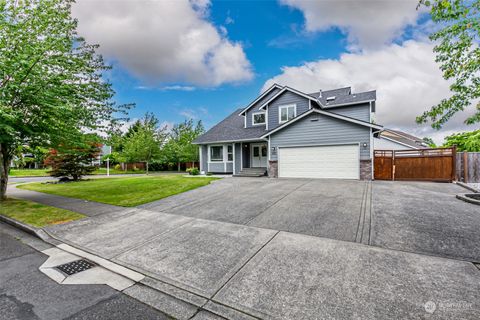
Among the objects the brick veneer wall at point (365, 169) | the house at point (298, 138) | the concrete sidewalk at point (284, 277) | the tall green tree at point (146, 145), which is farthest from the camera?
the tall green tree at point (146, 145)

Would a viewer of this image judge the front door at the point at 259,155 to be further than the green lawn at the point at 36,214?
Yes

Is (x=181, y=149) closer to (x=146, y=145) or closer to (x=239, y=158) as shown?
(x=146, y=145)

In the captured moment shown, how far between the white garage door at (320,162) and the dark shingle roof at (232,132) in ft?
10.3

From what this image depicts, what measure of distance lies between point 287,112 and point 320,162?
4.82 meters

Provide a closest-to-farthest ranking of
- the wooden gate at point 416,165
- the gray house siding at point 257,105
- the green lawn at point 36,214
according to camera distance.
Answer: the green lawn at point 36,214, the wooden gate at point 416,165, the gray house siding at point 257,105

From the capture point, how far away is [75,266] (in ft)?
12.1

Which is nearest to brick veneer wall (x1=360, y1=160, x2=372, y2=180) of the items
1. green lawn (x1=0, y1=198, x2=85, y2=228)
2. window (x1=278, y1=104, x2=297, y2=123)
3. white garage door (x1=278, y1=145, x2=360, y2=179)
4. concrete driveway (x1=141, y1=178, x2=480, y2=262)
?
white garage door (x1=278, y1=145, x2=360, y2=179)

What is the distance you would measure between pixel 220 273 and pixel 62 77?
893 cm

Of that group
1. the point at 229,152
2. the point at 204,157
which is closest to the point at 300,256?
the point at 229,152

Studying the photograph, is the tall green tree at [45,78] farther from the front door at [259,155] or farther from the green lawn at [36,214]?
the front door at [259,155]

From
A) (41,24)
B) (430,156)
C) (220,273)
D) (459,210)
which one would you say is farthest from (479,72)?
(41,24)

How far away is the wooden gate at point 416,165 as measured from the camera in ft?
34.9

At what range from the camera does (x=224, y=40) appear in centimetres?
1398

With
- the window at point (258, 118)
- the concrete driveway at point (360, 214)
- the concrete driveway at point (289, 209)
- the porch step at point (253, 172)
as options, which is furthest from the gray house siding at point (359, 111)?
the concrete driveway at point (289, 209)
